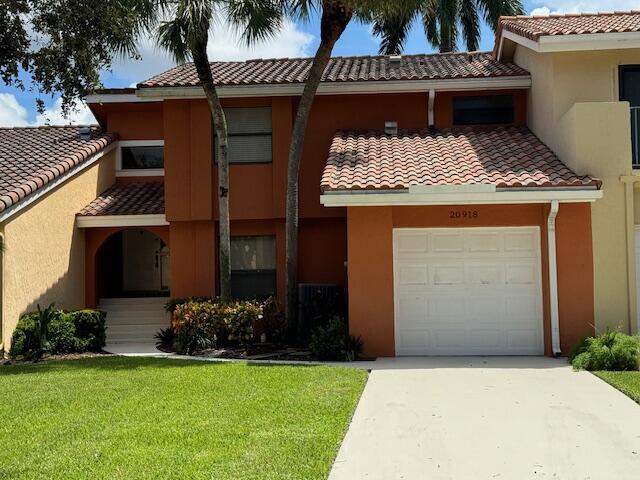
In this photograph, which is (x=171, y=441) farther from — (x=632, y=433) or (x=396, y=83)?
(x=396, y=83)

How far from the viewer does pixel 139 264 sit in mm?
20172

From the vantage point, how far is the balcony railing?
1298 cm

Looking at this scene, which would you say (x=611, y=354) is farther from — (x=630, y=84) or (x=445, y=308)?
(x=630, y=84)

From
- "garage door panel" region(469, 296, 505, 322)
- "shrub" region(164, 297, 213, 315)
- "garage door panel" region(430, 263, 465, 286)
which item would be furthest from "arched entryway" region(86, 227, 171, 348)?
"garage door panel" region(469, 296, 505, 322)

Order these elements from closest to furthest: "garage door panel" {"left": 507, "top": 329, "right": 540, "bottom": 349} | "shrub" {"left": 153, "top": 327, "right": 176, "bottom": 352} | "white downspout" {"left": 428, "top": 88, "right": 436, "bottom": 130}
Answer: "garage door panel" {"left": 507, "top": 329, "right": 540, "bottom": 349} < "shrub" {"left": 153, "top": 327, "right": 176, "bottom": 352} < "white downspout" {"left": 428, "top": 88, "right": 436, "bottom": 130}

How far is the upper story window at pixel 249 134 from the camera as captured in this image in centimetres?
1586

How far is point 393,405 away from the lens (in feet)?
27.2

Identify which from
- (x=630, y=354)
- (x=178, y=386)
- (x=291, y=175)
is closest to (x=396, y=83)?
(x=291, y=175)

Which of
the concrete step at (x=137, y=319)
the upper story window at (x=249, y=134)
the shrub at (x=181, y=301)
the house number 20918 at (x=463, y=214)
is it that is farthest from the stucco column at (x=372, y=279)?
the concrete step at (x=137, y=319)

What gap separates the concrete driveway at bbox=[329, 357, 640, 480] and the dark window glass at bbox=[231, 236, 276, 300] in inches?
227

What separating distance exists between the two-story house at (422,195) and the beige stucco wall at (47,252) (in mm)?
86

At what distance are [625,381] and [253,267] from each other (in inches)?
345

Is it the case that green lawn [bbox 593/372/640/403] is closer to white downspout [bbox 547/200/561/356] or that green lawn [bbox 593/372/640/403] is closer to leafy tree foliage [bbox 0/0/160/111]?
white downspout [bbox 547/200/561/356]

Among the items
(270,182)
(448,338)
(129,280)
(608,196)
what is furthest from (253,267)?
(608,196)
